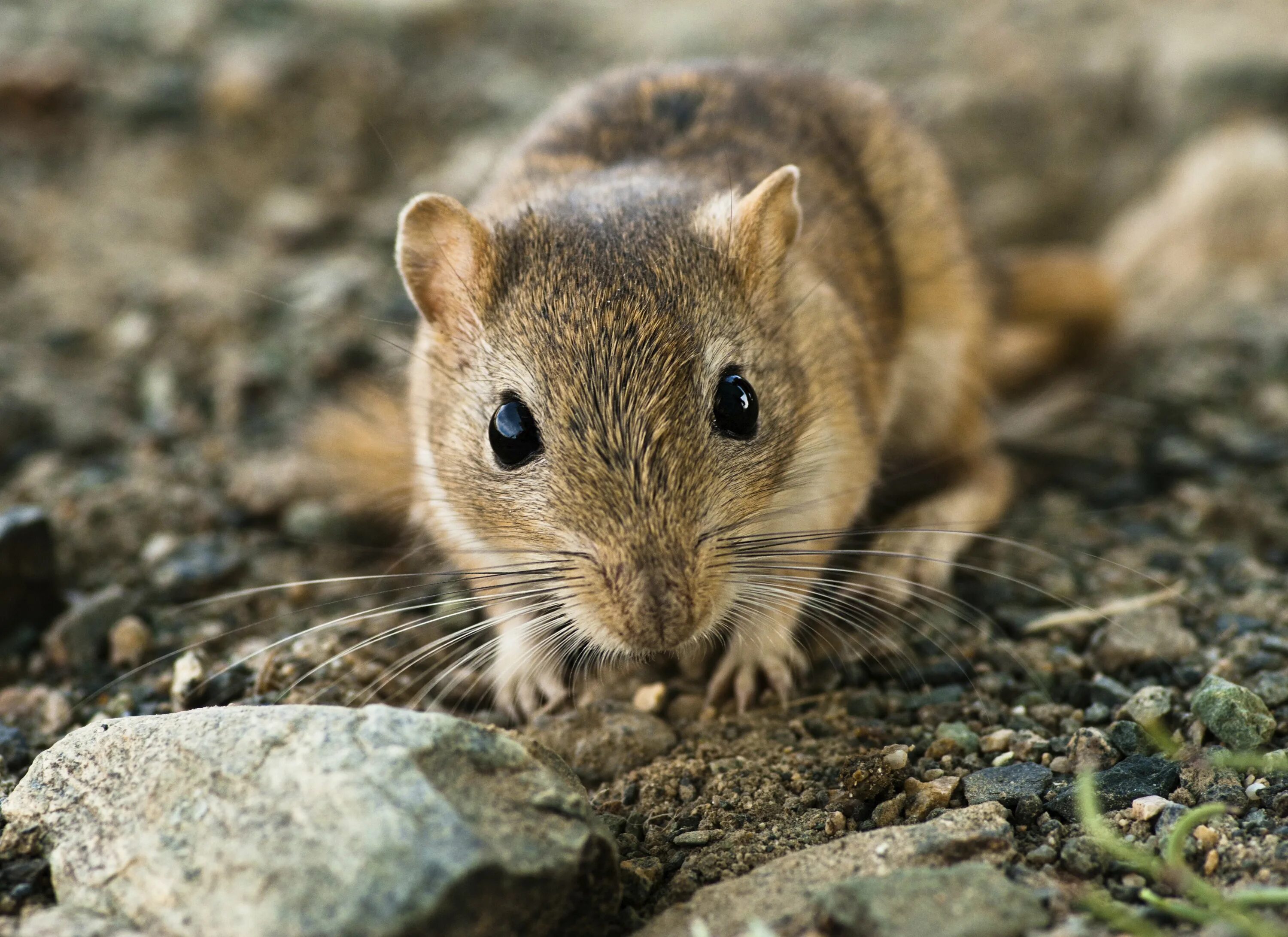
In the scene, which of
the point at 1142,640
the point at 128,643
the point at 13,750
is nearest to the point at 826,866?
the point at 1142,640

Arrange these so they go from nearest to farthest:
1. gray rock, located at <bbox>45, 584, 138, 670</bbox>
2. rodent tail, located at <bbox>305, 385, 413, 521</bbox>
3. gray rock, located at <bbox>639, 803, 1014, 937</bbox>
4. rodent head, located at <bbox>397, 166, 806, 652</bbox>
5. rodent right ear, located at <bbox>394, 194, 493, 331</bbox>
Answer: gray rock, located at <bbox>639, 803, 1014, 937</bbox> → rodent head, located at <bbox>397, 166, 806, 652</bbox> → rodent right ear, located at <bbox>394, 194, 493, 331</bbox> → gray rock, located at <bbox>45, 584, 138, 670</bbox> → rodent tail, located at <bbox>305, 385, 413, 521</bbox>

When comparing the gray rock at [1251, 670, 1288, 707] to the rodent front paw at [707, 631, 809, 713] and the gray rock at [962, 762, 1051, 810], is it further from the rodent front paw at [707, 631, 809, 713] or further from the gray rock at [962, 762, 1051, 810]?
the rodent front paw at [707, 631, 809, 713]

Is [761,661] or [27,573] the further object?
[27,573]

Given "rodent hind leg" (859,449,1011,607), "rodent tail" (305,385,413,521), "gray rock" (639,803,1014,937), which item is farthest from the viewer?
"rodent tail" (305,385,413,521)

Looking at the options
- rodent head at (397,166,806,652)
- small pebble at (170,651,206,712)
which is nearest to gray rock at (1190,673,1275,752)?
rodent head at (397,166,806,652)

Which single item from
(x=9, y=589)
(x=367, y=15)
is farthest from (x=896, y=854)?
(x=367, y=15)

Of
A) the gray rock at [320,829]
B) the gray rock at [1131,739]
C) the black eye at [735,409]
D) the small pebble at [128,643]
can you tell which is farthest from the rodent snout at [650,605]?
Answer: the small pebble at [128,643]

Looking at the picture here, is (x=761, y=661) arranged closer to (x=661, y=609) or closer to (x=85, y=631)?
(x=661, y=609)
